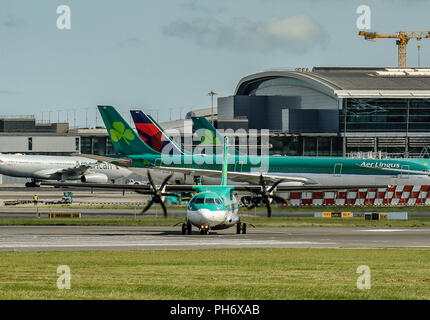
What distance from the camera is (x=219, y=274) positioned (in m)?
25.3

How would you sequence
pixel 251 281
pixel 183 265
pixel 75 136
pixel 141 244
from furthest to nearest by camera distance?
pixel 75 136
pixel 141 244
pixel 183 265
pixel 251 281

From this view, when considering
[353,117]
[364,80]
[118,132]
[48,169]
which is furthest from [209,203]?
[364,80]

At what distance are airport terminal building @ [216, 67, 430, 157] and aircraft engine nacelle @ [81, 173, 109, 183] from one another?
35.6 metres

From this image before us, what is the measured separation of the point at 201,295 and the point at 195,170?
6536 cm

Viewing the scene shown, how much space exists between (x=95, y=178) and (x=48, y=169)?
945 centimetres

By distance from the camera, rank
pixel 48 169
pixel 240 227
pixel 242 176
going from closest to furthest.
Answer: pixel 240 227 < pixel 242 176 < pixel 48 169

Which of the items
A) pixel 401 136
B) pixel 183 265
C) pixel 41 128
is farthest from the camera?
pixel 41 128

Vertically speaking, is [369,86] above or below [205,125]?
above

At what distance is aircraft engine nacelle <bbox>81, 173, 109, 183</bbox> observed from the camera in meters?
124

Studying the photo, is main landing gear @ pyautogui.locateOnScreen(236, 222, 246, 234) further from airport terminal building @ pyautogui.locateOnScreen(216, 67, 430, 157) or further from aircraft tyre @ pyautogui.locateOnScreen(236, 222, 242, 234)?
airport terminal building @ pyautogui.locateOnScreen(216, 67, 430, 157)

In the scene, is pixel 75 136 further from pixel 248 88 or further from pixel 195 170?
pixel 195 170

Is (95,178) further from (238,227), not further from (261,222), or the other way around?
(238,227)

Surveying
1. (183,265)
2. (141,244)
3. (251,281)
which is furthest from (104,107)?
(251,281)

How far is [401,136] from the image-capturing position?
14362cm
